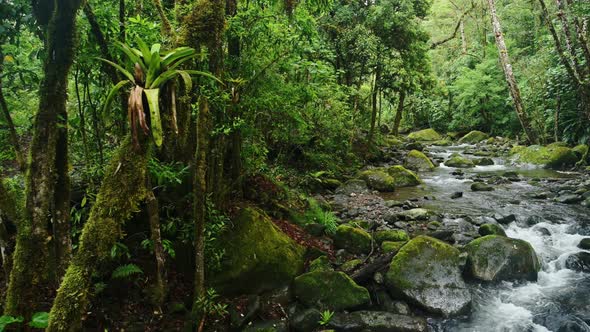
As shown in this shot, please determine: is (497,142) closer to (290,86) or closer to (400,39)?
(400,39)

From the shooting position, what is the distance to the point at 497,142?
72.3ft

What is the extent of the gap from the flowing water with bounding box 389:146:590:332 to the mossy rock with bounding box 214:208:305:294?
2.21 meters

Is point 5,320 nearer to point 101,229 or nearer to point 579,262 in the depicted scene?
point 101,229

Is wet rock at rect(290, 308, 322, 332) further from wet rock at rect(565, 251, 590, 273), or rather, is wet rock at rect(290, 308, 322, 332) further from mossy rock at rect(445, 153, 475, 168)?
mossy rock at rect(445, 153, 475, 168)

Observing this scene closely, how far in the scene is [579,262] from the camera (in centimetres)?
652

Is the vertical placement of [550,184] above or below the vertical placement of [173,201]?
below

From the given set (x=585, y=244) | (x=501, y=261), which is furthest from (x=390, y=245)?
(x=585, y=244)

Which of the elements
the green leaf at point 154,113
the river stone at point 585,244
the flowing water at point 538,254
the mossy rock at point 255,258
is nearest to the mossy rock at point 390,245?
the flowing water at point 538,254

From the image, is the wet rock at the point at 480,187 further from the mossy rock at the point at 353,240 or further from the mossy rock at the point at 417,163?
the mossy rock at the point at 353,240

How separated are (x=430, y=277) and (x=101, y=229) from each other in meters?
4.57

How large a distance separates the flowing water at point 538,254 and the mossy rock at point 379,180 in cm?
43

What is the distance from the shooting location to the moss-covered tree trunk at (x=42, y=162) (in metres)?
3.00

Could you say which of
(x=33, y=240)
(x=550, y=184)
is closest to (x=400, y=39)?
(x=550, y=184)

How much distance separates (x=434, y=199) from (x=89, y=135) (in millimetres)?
9095
